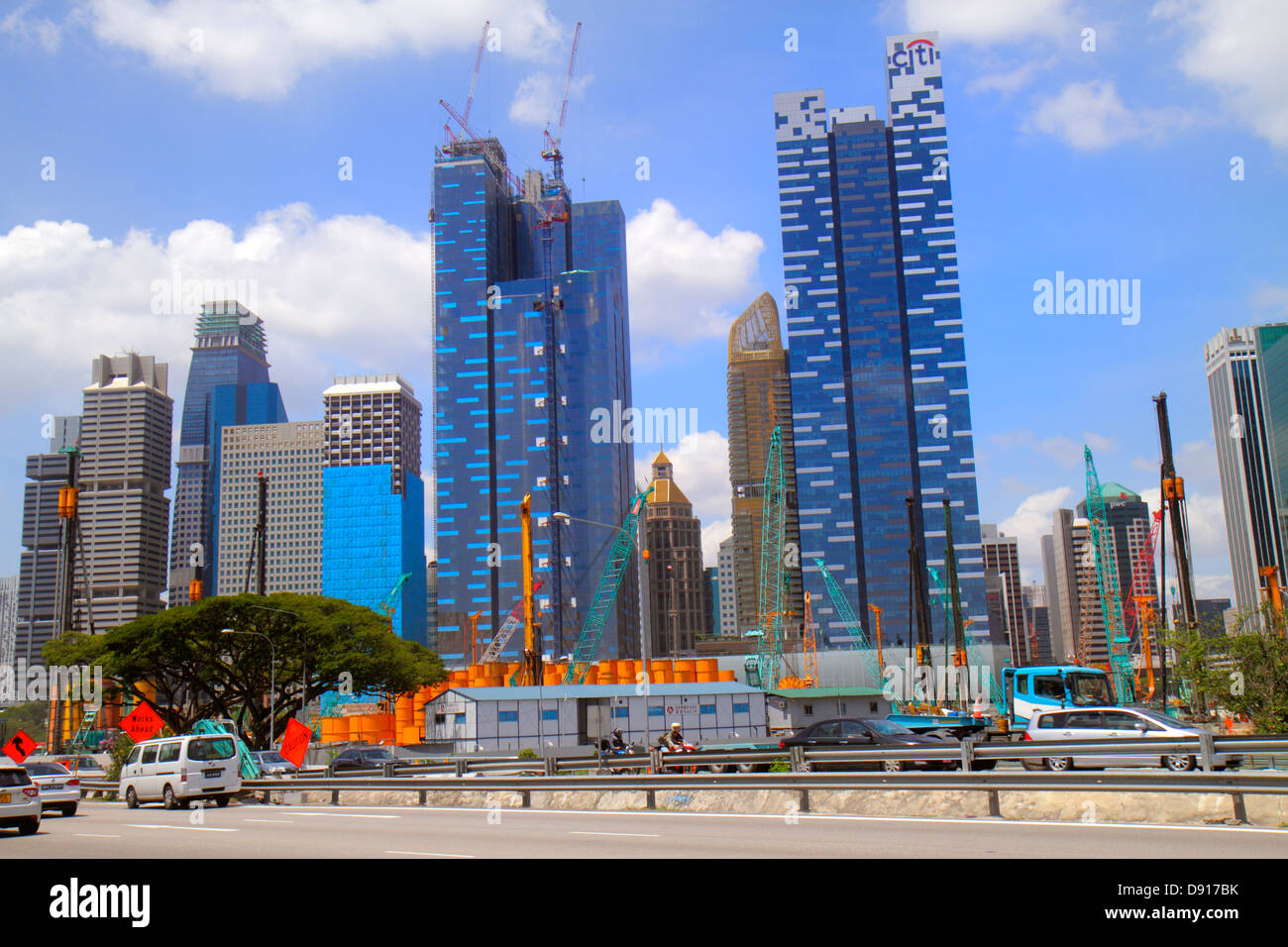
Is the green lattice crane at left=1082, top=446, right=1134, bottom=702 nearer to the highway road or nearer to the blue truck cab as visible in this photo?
the blue truck cab

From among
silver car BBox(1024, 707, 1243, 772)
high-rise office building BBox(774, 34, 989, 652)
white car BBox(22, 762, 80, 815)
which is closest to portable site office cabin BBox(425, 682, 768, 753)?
white car BBox(22, 762, 80, 815)

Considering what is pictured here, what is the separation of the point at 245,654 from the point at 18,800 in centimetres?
5288

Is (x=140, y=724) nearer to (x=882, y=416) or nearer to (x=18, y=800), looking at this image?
(x=18, y=800)

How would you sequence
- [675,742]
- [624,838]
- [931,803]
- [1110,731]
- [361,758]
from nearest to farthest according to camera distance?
[624,838]
[931,803]
[1110,731]
[675,742]
[361,758]

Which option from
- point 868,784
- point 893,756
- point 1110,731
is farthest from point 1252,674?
point 868,784

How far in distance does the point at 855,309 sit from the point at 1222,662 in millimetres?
160780

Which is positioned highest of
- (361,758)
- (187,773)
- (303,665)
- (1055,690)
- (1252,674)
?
(303,665)

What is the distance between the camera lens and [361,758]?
44.4 m

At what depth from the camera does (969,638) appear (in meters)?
166

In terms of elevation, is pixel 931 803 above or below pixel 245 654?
below

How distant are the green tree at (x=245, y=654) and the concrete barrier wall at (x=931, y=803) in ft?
150

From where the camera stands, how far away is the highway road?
522 inches

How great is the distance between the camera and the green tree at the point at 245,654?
223 ft
